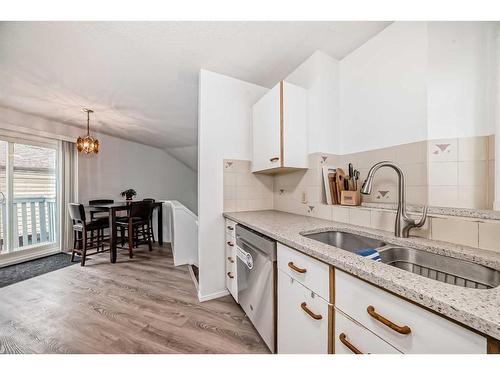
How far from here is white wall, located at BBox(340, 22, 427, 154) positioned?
1205 millimetres

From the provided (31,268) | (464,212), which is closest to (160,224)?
(31,268)

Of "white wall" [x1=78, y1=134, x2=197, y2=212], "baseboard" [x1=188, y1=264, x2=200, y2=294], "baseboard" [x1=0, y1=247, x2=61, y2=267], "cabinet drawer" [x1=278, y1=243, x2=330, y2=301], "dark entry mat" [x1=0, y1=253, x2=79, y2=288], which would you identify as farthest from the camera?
"white wall" [x1=78, y1=134, x2=197, y2=212]

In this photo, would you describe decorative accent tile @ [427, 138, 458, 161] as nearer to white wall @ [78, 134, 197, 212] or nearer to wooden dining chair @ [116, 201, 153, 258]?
wooden dining chair @ [116, 201, 153, 258]

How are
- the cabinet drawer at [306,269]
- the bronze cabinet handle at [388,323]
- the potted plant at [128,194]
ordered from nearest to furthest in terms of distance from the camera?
1. the bronze cabinet handle at [388,323]
2. the cabinet drawer at [306,269]
3. the potted plant at [128,194]

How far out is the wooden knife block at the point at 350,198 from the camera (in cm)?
136

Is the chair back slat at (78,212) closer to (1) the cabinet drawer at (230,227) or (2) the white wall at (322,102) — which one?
(1) the cabinet drawer at (230,227)

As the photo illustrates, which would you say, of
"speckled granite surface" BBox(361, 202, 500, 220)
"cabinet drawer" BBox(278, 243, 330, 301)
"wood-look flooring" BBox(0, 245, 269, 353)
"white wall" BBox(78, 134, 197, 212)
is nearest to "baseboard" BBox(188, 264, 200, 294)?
"wood-look flooring" BBox(0, 245, 269, 353)

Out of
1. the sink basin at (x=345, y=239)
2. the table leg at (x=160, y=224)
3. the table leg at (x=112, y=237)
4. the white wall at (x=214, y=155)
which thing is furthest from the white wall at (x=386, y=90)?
the table leg at (x=160, y=224)

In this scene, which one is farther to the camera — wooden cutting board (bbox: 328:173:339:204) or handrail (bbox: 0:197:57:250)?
handrail (bbox: 0:197:57:250)

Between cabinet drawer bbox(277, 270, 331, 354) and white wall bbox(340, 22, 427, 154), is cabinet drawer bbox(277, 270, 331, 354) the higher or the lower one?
the lower one

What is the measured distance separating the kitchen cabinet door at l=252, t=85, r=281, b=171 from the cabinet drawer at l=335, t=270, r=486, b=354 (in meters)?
1.08

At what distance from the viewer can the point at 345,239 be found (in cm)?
125

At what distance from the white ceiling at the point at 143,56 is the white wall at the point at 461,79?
436 millimetres

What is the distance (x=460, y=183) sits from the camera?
1.05 m
